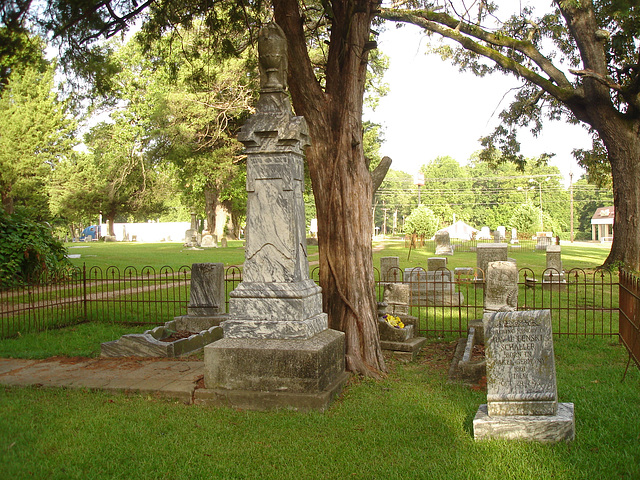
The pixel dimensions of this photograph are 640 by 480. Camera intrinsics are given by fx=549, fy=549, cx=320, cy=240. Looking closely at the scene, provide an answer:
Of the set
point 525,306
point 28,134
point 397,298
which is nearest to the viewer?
point 525,306

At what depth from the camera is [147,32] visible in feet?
29.3

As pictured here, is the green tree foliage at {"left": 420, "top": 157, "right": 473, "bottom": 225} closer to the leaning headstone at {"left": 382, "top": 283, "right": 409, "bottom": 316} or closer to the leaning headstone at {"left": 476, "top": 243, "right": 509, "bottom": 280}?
the leaning headstone at {"left": 476, "top": 243, "right": 509, "bottom": 280}

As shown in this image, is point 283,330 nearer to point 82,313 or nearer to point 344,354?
point 344,354

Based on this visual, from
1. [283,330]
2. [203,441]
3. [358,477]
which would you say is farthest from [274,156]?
[358,477]

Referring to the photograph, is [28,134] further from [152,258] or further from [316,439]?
[316,439]

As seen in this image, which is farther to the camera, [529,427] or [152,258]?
[152,258]

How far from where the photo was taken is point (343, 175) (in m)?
6.84

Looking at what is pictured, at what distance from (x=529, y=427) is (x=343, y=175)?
3.59 metres

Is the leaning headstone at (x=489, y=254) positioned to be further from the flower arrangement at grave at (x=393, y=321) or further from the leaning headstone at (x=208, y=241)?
the leaning headstone at (x=208, y=241)

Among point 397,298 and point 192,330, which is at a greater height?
point 397,298

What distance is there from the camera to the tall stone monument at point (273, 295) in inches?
218

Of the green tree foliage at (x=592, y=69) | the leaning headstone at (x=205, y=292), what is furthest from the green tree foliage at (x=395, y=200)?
the leaning headstone at (x=205, y=292)

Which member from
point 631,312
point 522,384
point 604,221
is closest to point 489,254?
point 631,312

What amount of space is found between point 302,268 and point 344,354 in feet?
4.11
